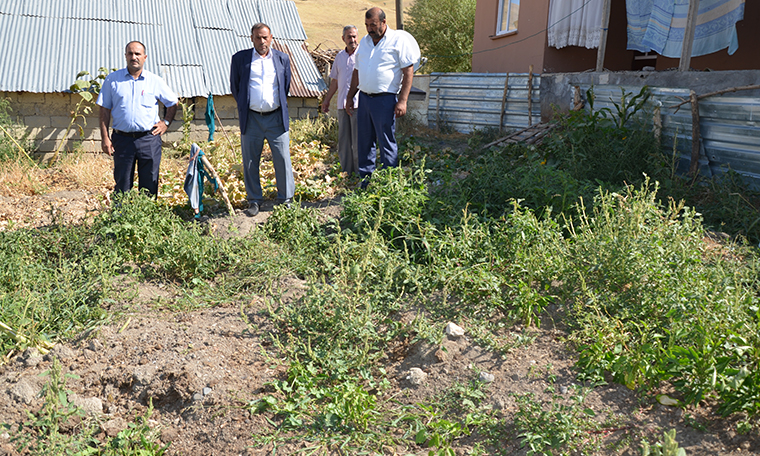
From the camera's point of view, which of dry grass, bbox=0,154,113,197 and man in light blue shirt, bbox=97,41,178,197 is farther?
dry grass, bbox=0,154,113,197

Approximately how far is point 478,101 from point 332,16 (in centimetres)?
5062

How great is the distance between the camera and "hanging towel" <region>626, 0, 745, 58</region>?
786cm

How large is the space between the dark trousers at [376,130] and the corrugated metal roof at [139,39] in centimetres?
440

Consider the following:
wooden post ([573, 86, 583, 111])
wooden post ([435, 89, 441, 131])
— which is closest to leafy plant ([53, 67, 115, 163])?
wooden post ([435, 89, 441, 131])

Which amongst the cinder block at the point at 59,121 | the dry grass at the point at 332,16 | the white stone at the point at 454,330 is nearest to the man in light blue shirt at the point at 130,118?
the white stone at the point at 454,330

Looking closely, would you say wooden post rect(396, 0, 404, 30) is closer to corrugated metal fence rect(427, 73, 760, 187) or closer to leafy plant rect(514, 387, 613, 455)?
corrugated metal fence rect(427, 73, 760, 187)

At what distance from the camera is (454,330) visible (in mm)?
3227

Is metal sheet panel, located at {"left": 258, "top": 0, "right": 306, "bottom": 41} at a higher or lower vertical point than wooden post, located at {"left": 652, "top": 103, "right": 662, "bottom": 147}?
higher

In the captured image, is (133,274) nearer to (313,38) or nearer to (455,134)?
(455,134)

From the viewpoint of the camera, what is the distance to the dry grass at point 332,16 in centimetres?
4856

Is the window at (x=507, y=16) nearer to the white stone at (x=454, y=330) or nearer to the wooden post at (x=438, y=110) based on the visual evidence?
the wooden post at (x=438, y=110)

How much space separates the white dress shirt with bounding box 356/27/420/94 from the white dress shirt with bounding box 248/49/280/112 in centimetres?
88

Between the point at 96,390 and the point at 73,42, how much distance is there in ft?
25.9

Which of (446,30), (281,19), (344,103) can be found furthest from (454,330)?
(446,30)
